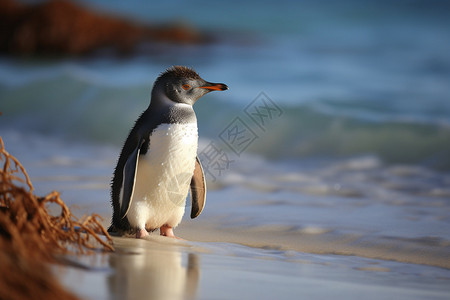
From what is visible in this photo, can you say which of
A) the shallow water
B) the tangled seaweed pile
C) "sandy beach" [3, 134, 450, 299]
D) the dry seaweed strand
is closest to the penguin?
"sandy beach" [3, 134, 450, 299]

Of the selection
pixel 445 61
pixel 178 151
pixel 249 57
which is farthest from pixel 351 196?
pixel 249 57

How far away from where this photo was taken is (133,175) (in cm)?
289

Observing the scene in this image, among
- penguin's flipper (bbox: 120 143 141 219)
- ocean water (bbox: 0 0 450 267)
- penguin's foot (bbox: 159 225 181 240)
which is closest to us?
penguin's flipper (bbox: 120 143 141 219)

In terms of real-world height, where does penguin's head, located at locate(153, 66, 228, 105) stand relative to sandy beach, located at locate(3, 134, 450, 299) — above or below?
above

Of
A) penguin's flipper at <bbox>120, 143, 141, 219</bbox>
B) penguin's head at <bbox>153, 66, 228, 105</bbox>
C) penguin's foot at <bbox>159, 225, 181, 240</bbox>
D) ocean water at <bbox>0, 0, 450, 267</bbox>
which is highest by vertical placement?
ocean water at <bbox>0, 0, 450, 267</bbox>

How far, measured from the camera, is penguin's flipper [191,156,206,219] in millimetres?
3281

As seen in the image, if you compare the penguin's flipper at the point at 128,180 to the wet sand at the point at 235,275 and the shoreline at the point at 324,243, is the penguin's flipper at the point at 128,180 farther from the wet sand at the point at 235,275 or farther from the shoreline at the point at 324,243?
the shoreline at the point at 324,243

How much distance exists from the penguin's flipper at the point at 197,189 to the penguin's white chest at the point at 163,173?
0.59 ft

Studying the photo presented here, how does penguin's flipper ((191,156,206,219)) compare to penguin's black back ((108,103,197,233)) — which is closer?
penguin's black back ((108,103,197,233))

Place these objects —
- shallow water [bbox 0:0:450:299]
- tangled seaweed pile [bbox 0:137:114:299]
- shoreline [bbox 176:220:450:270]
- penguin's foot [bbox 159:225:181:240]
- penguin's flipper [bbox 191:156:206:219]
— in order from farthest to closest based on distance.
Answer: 1. penguin's flipper [bbox 191:156:206:219]
2. penguin's foot [bbox 159:225:181:240]
3. shoreline [bbox 176:220:450:270]
4. shallow water [bbox 0:0:450:299]
5. tangled seaweed pile [bbox 0:137:114:299]

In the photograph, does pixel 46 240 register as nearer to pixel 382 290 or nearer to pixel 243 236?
pixel 382 290

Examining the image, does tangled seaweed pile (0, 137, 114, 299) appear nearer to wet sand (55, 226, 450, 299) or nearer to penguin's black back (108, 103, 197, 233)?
wet sand (55, 226, 450, 299)

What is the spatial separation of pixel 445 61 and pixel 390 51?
1.92 m

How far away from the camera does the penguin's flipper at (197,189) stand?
3.28 m
